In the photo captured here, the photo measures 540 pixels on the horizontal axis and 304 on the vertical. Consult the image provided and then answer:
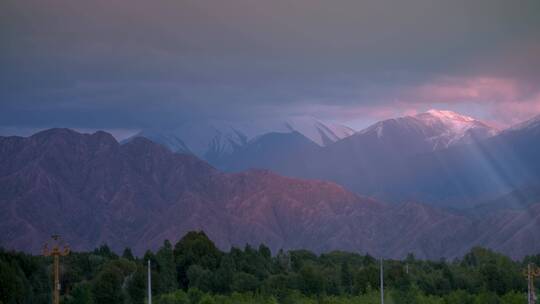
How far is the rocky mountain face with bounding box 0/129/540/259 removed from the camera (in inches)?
4419

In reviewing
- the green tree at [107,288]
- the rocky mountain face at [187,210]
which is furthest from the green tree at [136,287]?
the rocky mountain face at [187,210]

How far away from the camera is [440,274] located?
59781 mm

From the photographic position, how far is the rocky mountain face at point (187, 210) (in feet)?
368

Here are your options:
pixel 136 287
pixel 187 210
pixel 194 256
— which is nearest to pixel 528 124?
pixel 187 210

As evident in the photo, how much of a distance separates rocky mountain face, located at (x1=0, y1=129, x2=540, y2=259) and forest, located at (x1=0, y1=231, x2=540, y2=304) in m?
43.8

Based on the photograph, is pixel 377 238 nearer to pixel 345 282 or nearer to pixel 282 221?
pixel 282 221

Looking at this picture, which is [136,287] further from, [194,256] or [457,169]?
[457,169]

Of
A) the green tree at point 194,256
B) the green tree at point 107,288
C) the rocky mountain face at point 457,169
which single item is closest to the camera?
the green tree at point 107,288

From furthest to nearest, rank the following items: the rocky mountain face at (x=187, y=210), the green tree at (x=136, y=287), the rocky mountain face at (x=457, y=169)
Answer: the rocky mountain face at (x=457, y=169) → the rocky mountain face at (x=187, y=210) → the green tree at (x=136, y=287)

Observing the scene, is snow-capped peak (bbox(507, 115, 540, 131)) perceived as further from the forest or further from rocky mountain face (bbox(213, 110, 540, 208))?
the forest

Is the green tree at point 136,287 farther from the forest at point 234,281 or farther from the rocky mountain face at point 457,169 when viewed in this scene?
the rocky mountain face at point 457,169

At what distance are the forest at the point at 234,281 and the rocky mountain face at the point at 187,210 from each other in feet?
144

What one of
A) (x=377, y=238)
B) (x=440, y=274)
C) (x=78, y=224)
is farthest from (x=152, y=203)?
(x=440, y=274)

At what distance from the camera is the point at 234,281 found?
56562 mm
